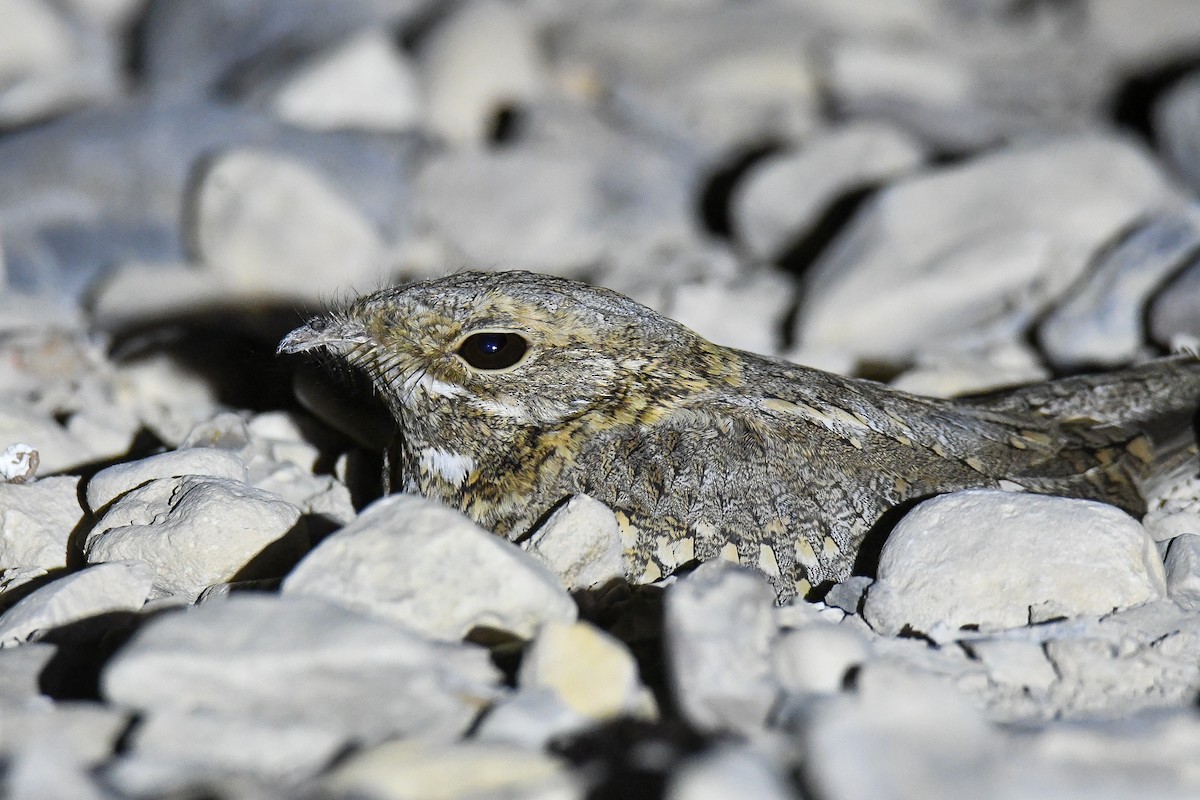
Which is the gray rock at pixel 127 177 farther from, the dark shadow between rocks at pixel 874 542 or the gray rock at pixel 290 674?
the gray rock at pixel 290 674

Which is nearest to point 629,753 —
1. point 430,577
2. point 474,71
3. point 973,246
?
point 430,577

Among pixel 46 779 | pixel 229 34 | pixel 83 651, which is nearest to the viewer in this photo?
pixel 46 779

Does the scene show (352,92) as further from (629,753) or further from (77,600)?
(629,753)

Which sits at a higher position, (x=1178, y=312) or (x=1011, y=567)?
(x=1178, y=312)

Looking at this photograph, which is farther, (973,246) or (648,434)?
(973,246)

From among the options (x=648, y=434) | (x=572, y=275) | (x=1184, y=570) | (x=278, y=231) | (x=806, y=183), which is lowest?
(x=1184, y=570)

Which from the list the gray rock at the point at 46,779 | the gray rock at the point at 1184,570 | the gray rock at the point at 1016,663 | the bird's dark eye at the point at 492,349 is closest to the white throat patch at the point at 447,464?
the bird's dark eye at the point at 492,349

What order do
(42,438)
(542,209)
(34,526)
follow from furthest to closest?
(542,209), (42,438), (34,526)
